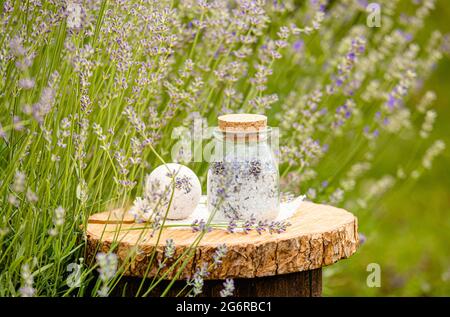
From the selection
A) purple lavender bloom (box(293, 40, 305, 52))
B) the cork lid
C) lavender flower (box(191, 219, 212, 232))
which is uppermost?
purple lavender bloom (box(293, 40, 305, 52))

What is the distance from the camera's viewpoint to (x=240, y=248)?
206 cm

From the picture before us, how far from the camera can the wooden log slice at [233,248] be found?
2.06 meters

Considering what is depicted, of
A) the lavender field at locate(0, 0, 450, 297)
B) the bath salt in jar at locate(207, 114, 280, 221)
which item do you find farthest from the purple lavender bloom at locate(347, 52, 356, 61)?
the bath salt in jar at locate(207, 114, 280, 221)

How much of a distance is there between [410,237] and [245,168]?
3059mm

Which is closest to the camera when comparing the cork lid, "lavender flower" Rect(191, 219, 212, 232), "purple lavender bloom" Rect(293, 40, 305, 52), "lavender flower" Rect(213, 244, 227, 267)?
"lavender flower" Rect(213, 244, 227, 267)

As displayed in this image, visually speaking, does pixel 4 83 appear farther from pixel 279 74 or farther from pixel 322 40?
pixel 322 40

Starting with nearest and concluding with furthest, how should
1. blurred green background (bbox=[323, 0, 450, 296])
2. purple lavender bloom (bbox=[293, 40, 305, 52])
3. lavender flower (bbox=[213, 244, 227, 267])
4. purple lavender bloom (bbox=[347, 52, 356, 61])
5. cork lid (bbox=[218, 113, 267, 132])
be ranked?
lavender flower (bbox=[213, 244, 227, 267]) → cork lid (bbox=[218, 113, 267, 132]) → purple lavender bloom (bbox=[347, 52, 356, 61]) → purple lavender bloom (bbox=[293, 40, 305, 52]) → blurred green background (bbox=[323, 0, 450, 296])

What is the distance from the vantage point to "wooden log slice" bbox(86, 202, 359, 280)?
206cm

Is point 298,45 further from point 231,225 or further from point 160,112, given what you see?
point 231,225

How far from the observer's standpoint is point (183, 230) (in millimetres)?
2215

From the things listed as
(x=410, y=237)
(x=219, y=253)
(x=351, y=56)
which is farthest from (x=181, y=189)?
(x=410, y=237)

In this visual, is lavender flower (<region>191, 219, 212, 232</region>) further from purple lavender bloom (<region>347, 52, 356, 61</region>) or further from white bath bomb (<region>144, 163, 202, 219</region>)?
purple lavender bloom (<region>347, 52, 356, 61</region>)

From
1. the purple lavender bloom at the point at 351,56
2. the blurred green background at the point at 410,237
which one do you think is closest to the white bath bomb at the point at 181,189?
the purple lavender bloom at the point at 351,56

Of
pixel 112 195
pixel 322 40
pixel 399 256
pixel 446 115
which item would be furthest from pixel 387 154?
pixel 112 195
